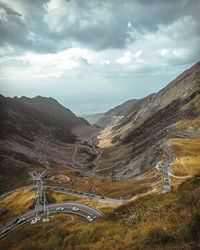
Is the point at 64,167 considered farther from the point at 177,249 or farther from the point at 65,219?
the point at 177,249

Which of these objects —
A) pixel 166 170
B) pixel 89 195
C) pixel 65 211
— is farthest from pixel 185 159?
pixel 65 211

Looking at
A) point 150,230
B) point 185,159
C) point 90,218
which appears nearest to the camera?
point 150,230

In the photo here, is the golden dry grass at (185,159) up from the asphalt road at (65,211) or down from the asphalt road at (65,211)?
up

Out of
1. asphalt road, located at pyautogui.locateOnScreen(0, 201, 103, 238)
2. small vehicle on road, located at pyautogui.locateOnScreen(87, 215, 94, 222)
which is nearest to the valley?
asphalt road, located at pyautogui.locateOnScreen(0, 201, 103, 238)

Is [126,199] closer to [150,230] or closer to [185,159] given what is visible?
[185,159]

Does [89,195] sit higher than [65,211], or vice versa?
[65,211]

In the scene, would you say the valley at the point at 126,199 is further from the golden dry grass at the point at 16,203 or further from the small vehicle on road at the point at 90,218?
the small vehicle on road at the point at 90,218

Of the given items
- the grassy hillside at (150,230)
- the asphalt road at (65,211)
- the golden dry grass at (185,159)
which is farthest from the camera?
the golden dry grass at (185,159)

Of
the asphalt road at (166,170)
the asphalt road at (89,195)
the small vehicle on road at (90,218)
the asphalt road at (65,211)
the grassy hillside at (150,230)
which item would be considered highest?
the grassy hillside at (150,230)

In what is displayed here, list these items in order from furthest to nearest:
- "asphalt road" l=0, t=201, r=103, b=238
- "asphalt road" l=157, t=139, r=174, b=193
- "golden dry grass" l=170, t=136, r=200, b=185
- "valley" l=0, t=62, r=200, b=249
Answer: "golden dry grass" l=170, t=136, r=200, b=185
"asphalt road" l=157, t=139, r=174, b=193
"asphalt road" l=0, t=201, r=103, b=238
"valley" l=0, t=62, r=200, b=249

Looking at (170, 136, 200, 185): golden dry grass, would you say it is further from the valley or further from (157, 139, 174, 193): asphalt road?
(157, 139, 174, 193): asphalt road

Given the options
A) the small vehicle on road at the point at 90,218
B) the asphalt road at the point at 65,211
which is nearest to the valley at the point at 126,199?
the asphalt road at the point at 65,211

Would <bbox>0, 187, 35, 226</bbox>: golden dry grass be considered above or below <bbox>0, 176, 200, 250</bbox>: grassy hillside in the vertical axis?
below
